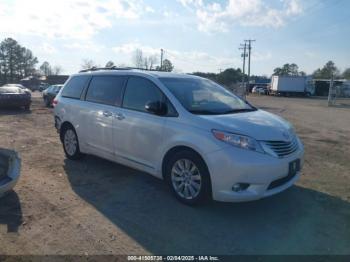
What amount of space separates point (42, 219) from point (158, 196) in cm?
165

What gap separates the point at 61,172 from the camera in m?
6.43

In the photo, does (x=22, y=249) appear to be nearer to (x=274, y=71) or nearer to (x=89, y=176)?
(x=89, y=176)

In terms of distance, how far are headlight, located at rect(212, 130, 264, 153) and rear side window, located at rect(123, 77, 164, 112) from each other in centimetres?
127

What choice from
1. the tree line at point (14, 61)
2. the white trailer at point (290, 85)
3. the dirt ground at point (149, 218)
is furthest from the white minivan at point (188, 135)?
the tree line at point (14, 61)

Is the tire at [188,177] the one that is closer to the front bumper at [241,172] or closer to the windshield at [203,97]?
the front bumper at [241,172]

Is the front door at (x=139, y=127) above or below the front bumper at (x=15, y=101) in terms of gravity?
above

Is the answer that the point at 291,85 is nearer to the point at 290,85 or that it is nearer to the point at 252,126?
the point at 290,85

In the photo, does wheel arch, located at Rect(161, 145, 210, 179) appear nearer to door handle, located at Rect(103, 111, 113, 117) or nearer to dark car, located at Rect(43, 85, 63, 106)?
door handle, located at Rect(103, 111, 113, 117)

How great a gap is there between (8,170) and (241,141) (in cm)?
320

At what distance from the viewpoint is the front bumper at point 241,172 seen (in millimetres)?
4344

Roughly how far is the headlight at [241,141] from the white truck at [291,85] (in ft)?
189

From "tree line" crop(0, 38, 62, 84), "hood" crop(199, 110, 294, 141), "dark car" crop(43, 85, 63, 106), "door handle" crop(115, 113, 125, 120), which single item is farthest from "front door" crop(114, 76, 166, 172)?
"tree line" crop(0, 38, 62, 84)

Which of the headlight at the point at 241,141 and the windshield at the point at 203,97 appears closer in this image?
the headlight at the point at 241,141

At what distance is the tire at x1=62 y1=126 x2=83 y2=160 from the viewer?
6989 millimetres
